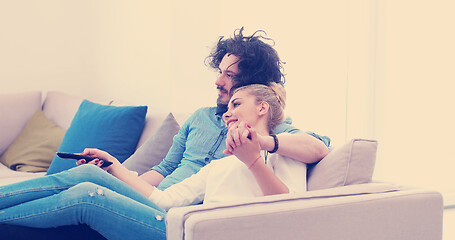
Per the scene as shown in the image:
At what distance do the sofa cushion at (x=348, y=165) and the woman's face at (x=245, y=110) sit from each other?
301mm

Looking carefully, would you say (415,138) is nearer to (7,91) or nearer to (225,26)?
(225,26)

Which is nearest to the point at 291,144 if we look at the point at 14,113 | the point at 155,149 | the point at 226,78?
the point at 226,78

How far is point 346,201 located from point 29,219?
84 cm

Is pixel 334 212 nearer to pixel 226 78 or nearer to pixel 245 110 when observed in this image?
pixel 245 110

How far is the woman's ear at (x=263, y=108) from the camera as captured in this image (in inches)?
64.5

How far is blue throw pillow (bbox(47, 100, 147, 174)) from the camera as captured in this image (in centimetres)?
254

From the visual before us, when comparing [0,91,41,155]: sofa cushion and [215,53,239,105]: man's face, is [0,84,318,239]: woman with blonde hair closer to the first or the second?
[215,53,239,105]: man's face

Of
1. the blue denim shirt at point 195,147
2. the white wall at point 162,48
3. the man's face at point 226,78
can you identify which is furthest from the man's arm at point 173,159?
the white wall at point 162,48

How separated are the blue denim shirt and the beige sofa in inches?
15.2

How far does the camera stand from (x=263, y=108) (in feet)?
5.40

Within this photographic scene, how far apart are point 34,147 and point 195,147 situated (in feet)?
5.00

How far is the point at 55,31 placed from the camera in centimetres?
395

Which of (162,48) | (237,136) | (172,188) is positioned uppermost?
(162,48)

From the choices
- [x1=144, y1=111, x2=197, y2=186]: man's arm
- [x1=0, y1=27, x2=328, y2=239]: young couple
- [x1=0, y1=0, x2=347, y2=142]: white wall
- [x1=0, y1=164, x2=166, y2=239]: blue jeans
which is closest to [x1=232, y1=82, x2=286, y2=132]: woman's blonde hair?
[x1=0, y1=27, x2=328, y2=239]: young couple
